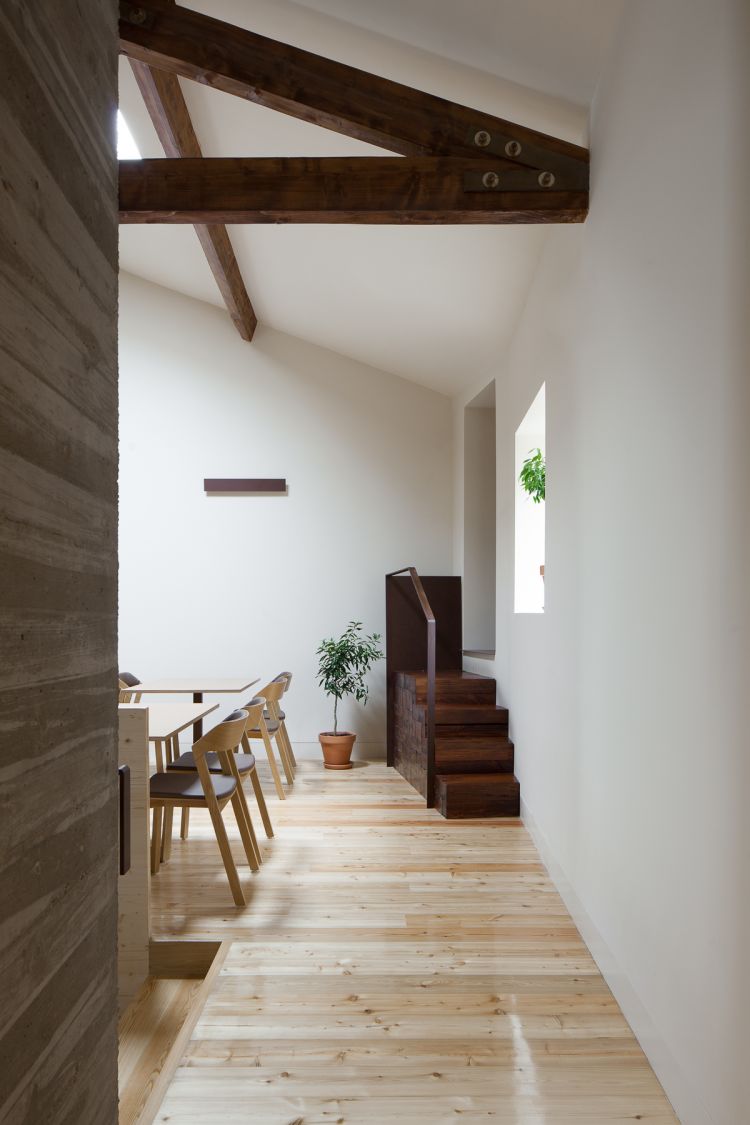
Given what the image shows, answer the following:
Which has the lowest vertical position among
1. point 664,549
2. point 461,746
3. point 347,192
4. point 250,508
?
point 461,746

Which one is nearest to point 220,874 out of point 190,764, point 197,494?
point 190,764

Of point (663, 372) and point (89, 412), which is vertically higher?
point (663, 372)

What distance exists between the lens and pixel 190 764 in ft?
14.8

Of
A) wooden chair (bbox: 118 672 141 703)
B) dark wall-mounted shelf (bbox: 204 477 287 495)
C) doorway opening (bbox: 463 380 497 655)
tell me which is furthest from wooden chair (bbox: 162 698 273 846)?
dark wall-mounted shelf (bbox: 204 477 287 495)

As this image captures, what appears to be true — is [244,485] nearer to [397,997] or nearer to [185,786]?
[185,786]

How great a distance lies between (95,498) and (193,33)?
255 cm

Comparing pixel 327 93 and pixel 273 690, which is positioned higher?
pixel 327 93

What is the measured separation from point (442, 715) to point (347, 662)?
4.67 feet

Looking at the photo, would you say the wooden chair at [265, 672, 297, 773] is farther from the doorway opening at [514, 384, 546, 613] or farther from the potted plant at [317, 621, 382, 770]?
the doorway opening at [514, 384, 546, 613]

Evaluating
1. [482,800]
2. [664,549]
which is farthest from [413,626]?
[664,549]

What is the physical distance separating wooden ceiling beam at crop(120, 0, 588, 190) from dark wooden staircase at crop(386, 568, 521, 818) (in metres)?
2.77

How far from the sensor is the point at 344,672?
23.2 feet

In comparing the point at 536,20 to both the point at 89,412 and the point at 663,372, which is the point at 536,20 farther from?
the point at 89,412

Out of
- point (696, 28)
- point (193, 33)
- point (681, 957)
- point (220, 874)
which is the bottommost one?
point (220, 874)
